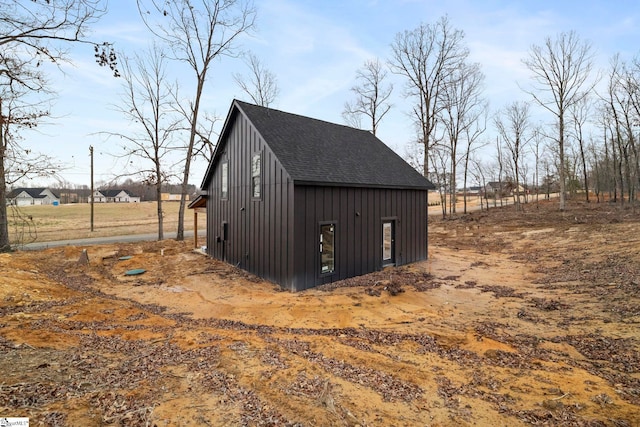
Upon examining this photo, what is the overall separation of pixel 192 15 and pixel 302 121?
1202 cm

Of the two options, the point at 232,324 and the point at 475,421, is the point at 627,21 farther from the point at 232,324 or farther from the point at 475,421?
the point at 232,324

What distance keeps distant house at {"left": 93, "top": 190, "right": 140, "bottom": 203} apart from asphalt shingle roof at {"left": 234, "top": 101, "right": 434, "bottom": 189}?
85.5m

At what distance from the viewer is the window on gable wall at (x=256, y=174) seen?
10.7 m

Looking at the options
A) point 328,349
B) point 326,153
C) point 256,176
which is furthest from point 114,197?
point 328,349

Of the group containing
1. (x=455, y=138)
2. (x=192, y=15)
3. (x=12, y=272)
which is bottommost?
(x=12, y=272)

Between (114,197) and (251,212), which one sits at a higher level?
(114,197)

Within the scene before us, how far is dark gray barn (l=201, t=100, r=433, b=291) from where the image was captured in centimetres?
965

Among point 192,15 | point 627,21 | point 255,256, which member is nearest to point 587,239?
point 627,21

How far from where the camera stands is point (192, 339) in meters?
5.36

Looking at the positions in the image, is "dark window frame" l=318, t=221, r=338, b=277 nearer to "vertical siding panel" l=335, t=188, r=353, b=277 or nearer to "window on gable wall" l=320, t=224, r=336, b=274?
"window on gable wall" l=320, t=224, r=336, b=274

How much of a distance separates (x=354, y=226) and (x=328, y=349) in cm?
624

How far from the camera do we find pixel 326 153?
11680mm

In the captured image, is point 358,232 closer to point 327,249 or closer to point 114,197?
point 327,249

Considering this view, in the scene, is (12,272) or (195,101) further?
(195,101)
